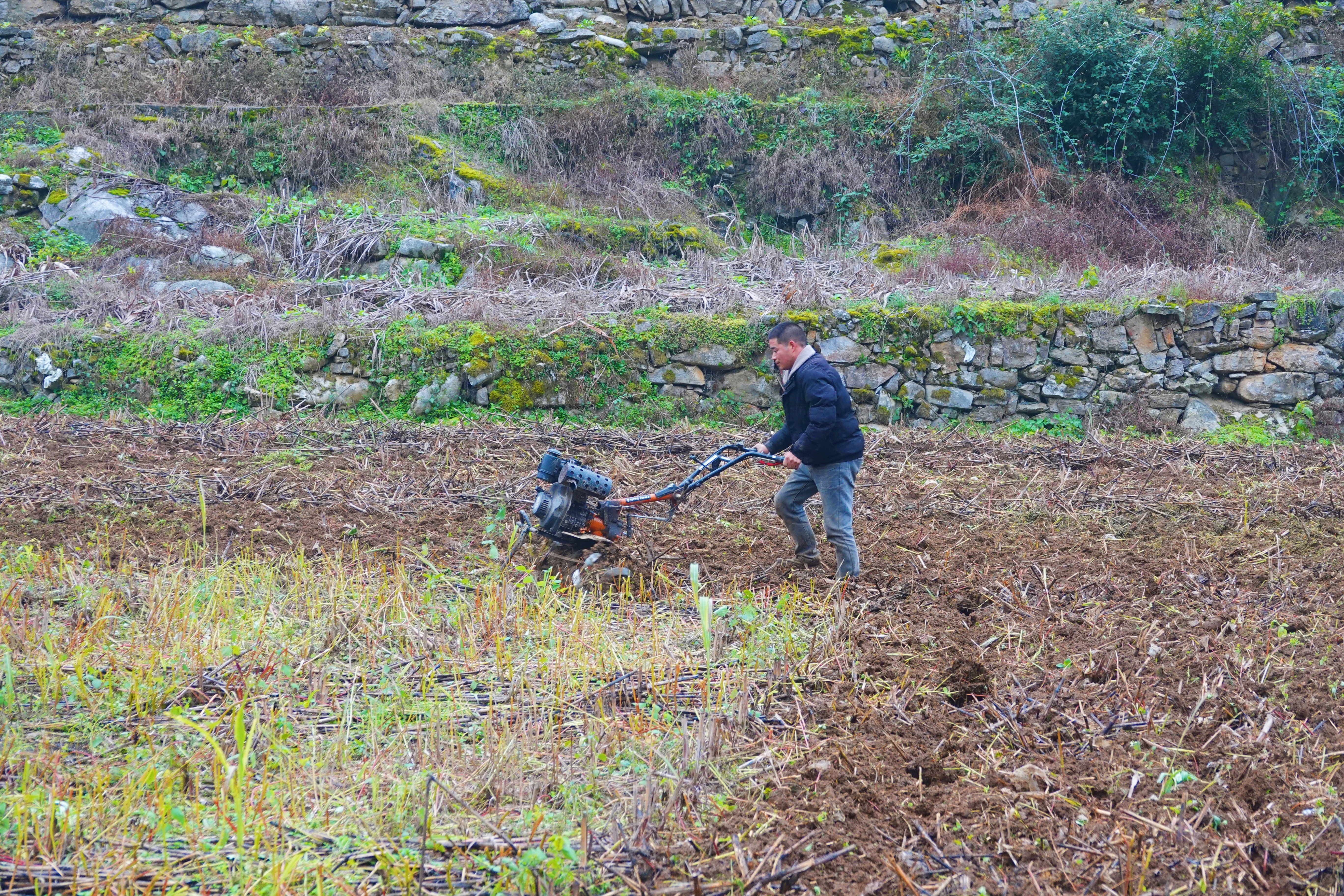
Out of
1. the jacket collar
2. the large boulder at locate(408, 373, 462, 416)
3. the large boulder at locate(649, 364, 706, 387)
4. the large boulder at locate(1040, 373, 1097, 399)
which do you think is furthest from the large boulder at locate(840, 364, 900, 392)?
the jacket collar

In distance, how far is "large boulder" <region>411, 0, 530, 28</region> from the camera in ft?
55.9

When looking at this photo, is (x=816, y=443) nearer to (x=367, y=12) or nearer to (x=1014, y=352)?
(x=1014, y=352)

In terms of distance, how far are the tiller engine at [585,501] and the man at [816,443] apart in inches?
9.2

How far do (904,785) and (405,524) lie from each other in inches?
171

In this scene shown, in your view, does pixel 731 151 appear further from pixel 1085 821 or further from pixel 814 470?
pixel 1085 821

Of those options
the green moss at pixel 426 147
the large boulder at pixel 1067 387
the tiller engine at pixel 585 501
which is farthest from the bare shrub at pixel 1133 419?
the green moss at pixel 426 147

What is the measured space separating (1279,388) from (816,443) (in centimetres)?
785

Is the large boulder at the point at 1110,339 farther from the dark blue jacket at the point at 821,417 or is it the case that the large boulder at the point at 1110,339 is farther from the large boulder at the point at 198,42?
the large boulder at the point at 198,42

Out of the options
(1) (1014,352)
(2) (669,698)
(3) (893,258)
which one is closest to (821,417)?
(2) (669,698)

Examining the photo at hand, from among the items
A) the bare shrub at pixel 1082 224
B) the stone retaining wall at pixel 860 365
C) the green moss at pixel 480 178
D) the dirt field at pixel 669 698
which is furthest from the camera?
the green moss at pixel 480 178

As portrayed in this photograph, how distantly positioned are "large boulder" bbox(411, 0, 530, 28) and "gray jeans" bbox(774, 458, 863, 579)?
14.0m

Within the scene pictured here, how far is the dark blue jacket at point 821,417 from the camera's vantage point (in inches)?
220

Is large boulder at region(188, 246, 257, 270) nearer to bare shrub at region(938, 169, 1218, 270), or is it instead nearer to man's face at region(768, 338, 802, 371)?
man's face at region(768, 338, 802, 371)

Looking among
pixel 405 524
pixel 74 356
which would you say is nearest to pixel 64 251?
pixel 74 356
